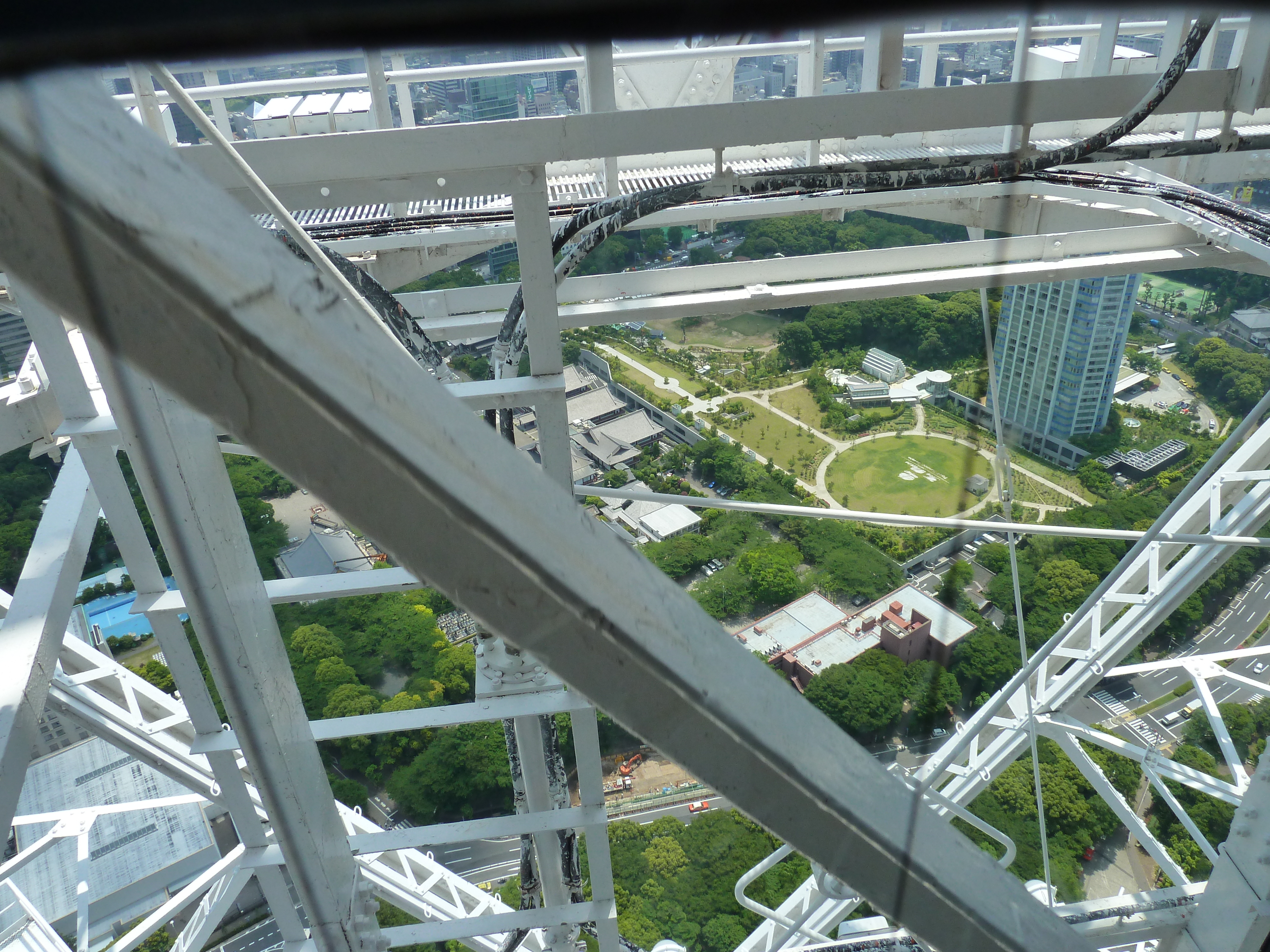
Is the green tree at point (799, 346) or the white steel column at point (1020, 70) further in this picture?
the green tree at point (799, 346)

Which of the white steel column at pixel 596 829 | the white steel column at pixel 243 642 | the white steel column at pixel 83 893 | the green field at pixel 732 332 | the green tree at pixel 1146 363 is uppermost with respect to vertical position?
the white steel column at pixel 243 642

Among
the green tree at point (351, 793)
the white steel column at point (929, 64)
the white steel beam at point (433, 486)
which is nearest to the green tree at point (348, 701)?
the green tree at point (351, 793)

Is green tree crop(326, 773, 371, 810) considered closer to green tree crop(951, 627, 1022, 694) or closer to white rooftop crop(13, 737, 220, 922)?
white rooftop crop(13, 737, 220, 922)

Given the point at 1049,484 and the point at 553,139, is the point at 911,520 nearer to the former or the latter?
the point at 553,139

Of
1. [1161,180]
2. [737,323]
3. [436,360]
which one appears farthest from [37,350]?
[737,323]

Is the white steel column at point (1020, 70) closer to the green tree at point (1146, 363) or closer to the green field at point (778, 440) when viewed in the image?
the green tree at point (1146, 363)

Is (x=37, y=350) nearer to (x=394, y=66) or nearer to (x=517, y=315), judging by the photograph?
(x=517, y=315)

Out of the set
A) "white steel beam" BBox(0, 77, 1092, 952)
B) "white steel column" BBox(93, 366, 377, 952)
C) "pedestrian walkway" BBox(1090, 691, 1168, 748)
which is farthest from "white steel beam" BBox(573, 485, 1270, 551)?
"pedestrian walkway" BBox(1090, 691, 1168, 748)
